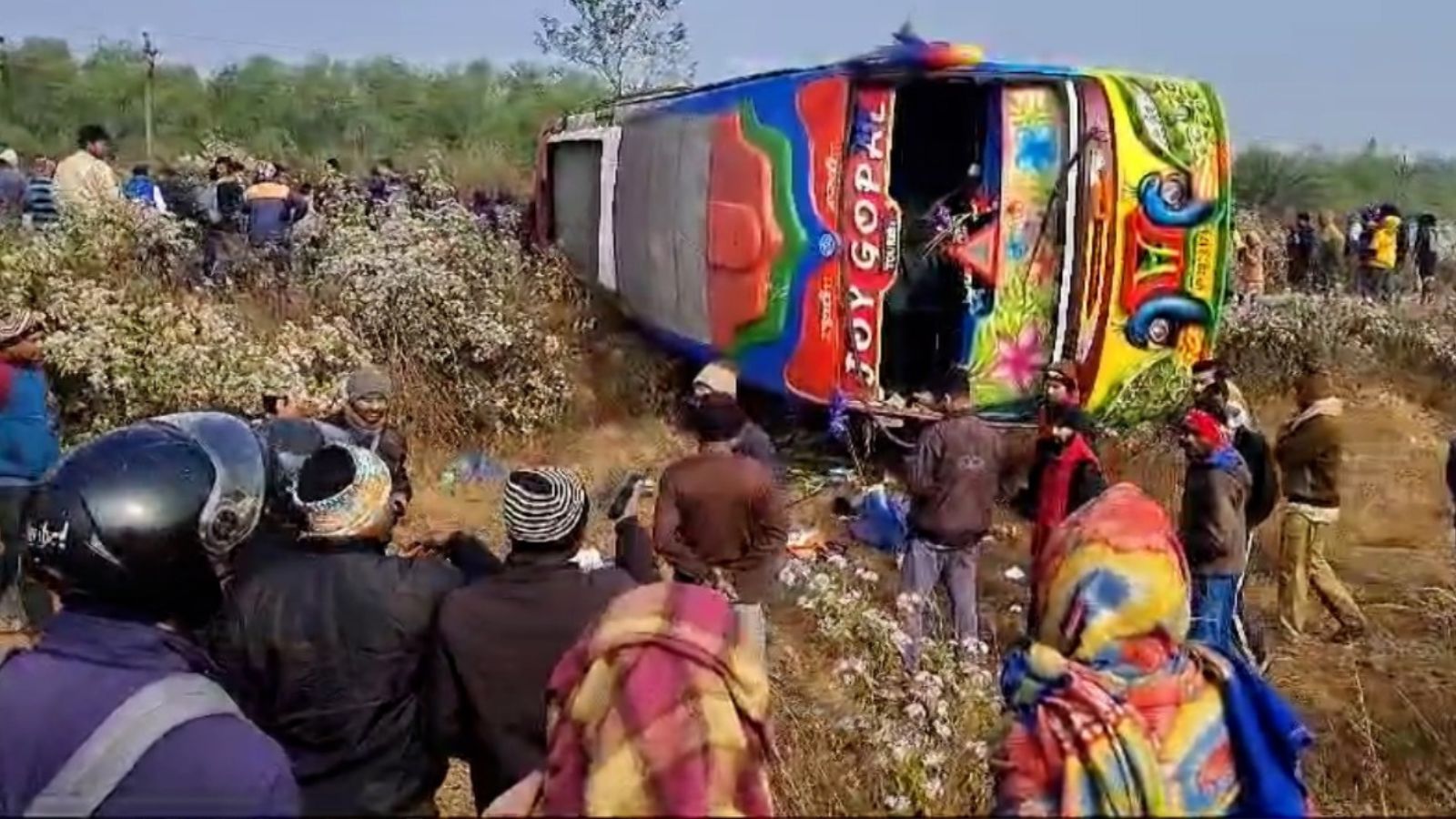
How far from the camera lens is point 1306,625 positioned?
27.7 ft

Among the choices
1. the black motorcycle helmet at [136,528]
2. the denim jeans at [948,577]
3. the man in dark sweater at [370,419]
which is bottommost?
the denim jeans at [948,577]

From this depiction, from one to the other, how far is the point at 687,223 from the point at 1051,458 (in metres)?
5.40

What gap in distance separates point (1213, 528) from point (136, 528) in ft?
16.7

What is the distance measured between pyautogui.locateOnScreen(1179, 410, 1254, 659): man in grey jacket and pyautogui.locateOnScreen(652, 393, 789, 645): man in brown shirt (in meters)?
1.83

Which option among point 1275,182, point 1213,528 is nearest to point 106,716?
point 1213,528

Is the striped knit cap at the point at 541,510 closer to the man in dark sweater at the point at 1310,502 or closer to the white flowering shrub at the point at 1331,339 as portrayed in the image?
the man in dark sweater at the point at 1310,502

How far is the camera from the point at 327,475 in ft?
13.1

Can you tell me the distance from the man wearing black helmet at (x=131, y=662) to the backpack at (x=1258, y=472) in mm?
5479

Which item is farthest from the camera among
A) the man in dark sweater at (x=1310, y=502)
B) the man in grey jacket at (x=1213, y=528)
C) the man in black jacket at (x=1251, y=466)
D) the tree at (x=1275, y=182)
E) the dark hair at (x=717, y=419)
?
the tree at (x=1275, y=182)

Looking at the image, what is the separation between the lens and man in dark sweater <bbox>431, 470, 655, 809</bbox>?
151 inches

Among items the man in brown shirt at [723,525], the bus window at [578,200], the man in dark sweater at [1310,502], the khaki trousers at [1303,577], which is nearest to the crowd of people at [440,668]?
the man in brown shirt at [723,525]

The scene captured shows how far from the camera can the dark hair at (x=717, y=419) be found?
6.29m

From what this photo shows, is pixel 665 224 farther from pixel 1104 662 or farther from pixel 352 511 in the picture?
pixel 1104 662

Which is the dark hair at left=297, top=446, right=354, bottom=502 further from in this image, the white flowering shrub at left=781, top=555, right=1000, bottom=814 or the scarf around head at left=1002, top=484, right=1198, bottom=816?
the white flowering shrub at left=781, top=555, right=1000, bottom=814
